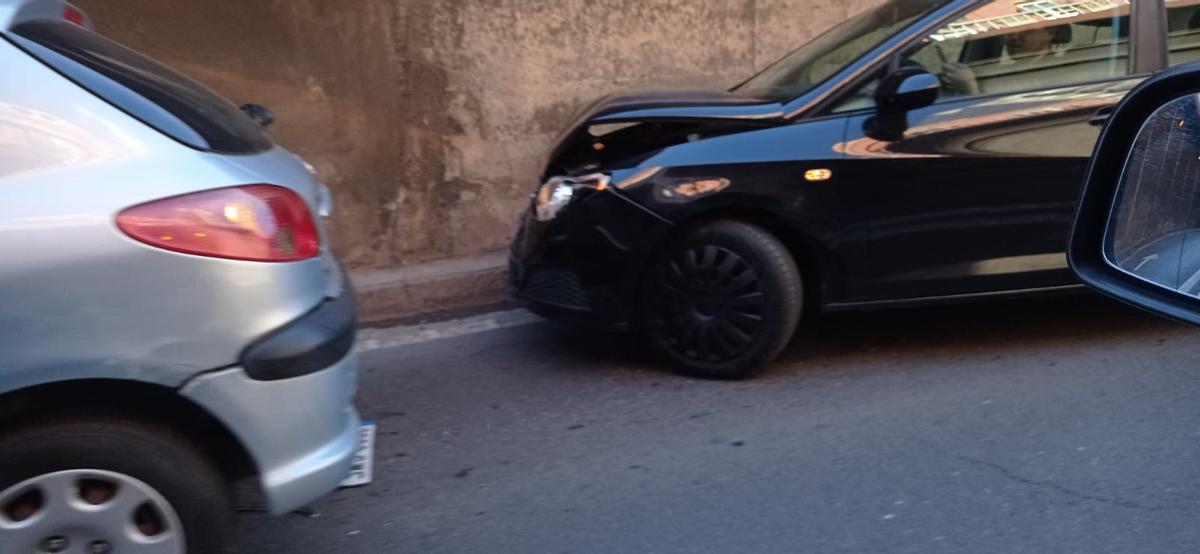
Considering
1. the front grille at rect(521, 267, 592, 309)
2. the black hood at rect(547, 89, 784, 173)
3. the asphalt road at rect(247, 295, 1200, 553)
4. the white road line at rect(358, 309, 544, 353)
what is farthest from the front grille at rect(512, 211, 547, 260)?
the white road line at rect(358, 309, 544, 353)

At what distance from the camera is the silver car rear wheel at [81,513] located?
2.71 m

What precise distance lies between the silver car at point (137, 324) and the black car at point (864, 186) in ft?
6.57

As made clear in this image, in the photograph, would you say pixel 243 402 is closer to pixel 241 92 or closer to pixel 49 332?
pixel 49 332

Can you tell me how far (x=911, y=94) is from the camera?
4605 millimetres

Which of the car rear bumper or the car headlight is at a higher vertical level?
the car headlight

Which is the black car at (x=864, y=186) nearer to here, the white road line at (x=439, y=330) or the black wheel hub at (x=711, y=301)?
the black wheel hub at (x=711, y=301)

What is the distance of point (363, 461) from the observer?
4.20 meters

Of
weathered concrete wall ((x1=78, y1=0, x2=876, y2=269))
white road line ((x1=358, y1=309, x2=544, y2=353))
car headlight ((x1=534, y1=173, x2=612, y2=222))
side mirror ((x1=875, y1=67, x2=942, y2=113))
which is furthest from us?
weathered concrete wall ((x1=78, y1=0, x2=876, y2=269))

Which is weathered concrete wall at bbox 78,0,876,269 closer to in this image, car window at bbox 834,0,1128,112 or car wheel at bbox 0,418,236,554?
car window at bbox 834,0,1128,112

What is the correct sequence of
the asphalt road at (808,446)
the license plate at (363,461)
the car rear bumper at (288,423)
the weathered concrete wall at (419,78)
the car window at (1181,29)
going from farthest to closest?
1. the weathered concrete wall at (419,78)
2. the car window at (1181,29)
3. the license plate at (363,461)
4. the asphalt road at (808,446)
5. the car rear bumper at (288,423)

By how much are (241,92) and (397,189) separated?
3.45ft

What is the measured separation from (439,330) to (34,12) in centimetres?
314

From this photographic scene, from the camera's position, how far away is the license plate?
402cm

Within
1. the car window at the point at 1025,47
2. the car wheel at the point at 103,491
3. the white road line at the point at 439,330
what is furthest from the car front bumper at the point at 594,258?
the car wheel at the point at 103,491
